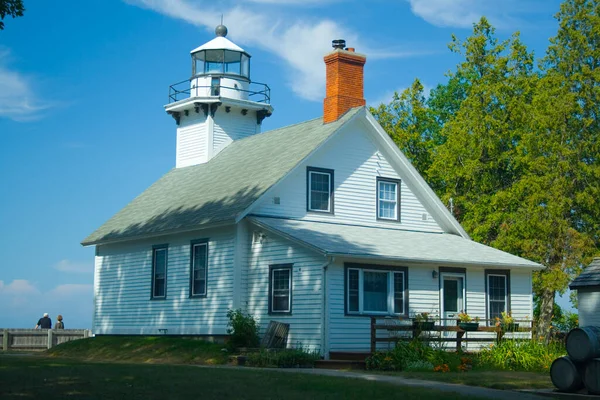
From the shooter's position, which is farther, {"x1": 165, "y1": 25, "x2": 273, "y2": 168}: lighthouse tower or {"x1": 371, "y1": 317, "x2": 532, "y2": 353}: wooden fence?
{"x1": 165, "y1": 25, "x2": 273, "y2": 168}: lighthouse tower

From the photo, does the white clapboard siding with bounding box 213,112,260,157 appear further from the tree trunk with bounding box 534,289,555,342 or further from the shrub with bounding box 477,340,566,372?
the shrub with bounding box 477,340,566,372

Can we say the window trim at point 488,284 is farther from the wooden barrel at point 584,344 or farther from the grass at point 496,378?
the wooden barrel at point 584,344

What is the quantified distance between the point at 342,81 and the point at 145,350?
35.0 feet

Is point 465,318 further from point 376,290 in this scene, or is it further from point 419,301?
point 376,290

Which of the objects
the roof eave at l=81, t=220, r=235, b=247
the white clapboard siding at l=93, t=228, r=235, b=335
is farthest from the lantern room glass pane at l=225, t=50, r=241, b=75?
the white clapboard siding at l=93, t=228, r=235, b=335

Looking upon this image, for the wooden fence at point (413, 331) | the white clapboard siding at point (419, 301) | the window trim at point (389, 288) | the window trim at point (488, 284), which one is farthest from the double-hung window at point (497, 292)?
the window trim at point (389, 288)

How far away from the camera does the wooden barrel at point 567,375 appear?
14.9m

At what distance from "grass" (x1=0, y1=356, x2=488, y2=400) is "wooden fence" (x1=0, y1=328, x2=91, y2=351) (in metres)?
16.9

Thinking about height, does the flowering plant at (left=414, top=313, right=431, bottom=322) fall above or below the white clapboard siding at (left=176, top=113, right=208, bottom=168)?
below

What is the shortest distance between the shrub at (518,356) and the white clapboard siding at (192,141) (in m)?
15.8

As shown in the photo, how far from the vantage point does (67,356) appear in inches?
1096

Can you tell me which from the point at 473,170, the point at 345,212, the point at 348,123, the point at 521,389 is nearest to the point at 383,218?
the point at 345,212

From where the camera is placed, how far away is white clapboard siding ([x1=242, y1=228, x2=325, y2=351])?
22.9m

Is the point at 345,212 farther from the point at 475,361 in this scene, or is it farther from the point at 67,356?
the point at 67,356
